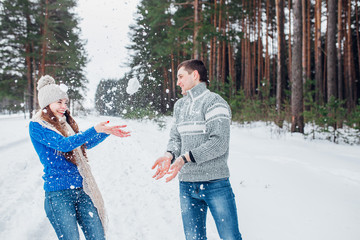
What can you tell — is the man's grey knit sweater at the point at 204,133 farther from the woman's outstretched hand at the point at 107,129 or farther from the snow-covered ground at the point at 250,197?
the snow-covered ground at the point at 250,197

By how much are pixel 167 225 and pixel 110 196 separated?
1527 millimetres

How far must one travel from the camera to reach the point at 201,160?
5.64ft

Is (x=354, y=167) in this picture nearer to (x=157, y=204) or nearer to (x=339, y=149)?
(x=339, y=149)

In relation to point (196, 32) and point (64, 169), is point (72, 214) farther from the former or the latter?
point (196, 32)

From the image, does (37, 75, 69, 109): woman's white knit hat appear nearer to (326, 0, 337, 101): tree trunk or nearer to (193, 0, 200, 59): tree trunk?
(193, 0, 200, 59): tree trunk

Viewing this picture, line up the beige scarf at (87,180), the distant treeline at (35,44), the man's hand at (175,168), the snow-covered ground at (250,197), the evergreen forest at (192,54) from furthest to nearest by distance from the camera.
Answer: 1. the distant treeline at (35,44)
2. the evergreen forest at (192,54)
3. the snow-covered ground at (250,197)
4. the beige scarf at (87,180)
5. the man's hand at (175,168)

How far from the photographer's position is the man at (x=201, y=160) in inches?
68.4

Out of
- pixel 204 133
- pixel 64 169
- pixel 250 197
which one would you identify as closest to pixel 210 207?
pixel 204 133

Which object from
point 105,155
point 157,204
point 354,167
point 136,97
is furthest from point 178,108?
point 136,97

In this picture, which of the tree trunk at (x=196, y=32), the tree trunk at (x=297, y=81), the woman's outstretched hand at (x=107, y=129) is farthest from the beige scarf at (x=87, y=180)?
the tree trunk at (x=196, y=32)

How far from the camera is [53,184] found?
6.43 feet

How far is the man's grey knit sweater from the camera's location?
1.73 metres

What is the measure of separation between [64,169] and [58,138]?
1.01 ft

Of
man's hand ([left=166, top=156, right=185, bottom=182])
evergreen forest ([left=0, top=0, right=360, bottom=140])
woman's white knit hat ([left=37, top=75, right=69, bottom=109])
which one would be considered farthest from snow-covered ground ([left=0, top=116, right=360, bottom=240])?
evergreen forest ([left=0, top=0, right=360, bottom=140])
